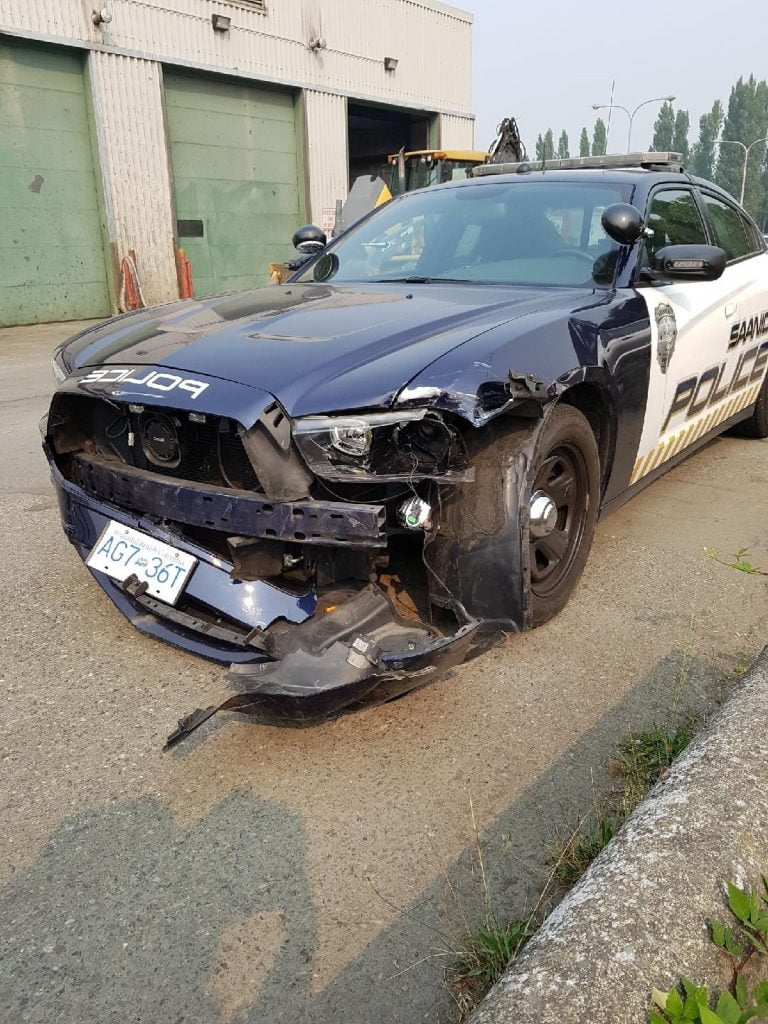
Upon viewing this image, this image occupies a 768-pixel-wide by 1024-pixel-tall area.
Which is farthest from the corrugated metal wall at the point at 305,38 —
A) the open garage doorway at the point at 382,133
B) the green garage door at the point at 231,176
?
the open garage doorway at the point at 382,133

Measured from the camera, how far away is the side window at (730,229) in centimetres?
439

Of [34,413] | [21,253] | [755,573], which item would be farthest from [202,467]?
[21,253]

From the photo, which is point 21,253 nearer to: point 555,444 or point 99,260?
point 99,260

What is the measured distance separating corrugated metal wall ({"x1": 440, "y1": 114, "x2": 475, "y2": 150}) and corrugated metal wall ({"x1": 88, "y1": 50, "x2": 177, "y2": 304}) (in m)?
8.74

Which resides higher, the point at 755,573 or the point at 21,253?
the point at 21,253

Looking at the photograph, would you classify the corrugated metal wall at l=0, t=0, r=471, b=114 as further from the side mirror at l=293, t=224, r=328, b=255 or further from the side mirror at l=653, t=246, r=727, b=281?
the side mirror at l=653, t=246, r=727, b=281

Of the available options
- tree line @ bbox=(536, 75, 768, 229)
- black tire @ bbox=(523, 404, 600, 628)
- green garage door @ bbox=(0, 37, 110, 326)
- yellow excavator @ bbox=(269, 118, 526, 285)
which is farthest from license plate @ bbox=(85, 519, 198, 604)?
tree line @ bbox=(536, 75, 768, 229)

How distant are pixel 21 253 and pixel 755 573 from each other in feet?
43.3

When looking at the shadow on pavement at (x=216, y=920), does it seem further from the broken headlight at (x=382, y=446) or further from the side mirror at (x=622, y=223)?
the side mirror at (x=622, y=223)

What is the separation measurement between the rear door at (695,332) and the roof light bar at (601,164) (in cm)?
19

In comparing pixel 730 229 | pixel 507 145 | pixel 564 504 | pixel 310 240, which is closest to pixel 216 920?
pixel 564 504

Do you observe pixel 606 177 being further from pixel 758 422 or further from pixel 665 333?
pixel 758 422

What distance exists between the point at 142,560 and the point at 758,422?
14.5 feet

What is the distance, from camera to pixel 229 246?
1634 cm
